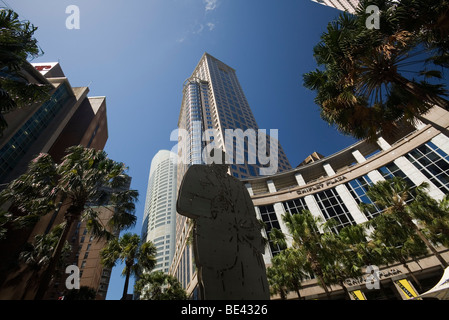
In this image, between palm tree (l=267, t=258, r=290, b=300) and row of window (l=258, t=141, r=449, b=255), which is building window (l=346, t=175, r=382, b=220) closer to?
row of window (l=258, t=141, r=449, b=255)

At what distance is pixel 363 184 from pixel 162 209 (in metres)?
106

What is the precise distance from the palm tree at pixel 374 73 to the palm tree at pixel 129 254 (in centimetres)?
1782

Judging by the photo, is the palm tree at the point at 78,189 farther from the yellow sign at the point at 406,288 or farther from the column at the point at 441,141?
the column at the point at 441,141

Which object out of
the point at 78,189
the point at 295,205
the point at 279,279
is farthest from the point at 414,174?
the point at 78,189

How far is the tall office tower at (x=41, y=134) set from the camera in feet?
58.3

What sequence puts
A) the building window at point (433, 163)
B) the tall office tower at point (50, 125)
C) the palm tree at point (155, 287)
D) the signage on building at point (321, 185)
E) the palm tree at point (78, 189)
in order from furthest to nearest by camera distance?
1. the signage on building at point (321, 185)
2. the building window at point (433, 163)
3. the tall office tower at point (50, 125)
4. the palm tree at point (155, 287)
5. the palm tree at point (78, 189)

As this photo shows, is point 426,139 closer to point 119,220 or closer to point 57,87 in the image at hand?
point 119,220

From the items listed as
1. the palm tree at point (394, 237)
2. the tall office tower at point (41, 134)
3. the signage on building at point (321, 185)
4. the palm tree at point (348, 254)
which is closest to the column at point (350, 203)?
the signage on building at point (321, 185)

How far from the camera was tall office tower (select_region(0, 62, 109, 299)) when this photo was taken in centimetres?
1777

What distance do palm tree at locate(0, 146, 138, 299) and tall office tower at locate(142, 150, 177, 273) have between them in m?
77.5

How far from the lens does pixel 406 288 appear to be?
2062 cm

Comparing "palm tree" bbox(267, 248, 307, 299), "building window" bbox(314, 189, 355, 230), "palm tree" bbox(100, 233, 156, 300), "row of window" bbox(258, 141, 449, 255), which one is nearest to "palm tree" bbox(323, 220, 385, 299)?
"palm tree" bbox(267, 248, 307, 299)
